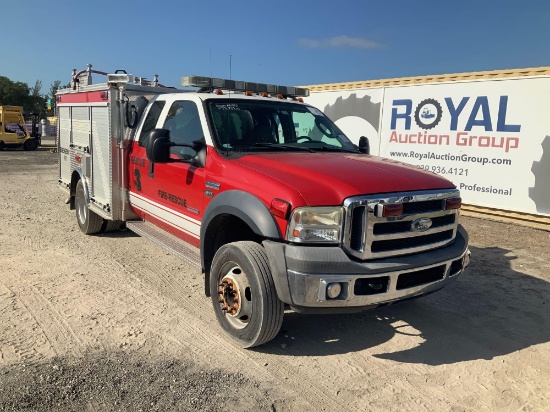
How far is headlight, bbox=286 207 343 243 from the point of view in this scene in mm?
3309

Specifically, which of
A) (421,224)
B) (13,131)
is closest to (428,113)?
(421,224)

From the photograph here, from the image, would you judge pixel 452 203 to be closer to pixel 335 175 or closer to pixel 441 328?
pixel 335 175

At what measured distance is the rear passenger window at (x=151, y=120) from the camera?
5375 millimetres

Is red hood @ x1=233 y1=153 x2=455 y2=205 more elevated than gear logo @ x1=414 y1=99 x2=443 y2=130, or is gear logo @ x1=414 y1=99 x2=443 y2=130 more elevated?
gear logo @ x1=414 y1=99 x2=443 y2=130

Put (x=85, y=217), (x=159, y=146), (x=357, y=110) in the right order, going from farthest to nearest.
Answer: (x=357, y=110)
(x=85, y=217)
(x=159, y=146)

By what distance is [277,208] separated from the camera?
11.1 ft

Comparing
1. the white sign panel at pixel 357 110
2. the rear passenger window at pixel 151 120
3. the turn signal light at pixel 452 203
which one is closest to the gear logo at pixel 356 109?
the white sign panel at pixel 357 110

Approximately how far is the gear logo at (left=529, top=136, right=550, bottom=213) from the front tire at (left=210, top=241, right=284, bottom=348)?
7.65 meters

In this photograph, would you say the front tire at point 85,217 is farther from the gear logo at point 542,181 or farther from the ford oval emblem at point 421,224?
the gear logo at point 542,181

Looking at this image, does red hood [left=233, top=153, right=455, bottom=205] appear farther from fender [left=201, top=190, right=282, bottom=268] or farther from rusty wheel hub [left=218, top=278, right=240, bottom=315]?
rusty wheel hub [left=218, top=278, right=240, bottom=315]

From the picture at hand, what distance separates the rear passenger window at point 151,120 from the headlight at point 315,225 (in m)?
2.74

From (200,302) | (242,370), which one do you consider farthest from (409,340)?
(200,302)

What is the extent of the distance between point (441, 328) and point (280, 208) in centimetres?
216

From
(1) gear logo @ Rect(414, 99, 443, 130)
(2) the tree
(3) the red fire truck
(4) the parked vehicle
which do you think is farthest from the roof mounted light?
(2) the tree
